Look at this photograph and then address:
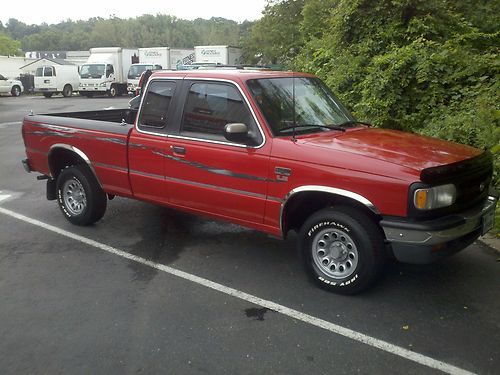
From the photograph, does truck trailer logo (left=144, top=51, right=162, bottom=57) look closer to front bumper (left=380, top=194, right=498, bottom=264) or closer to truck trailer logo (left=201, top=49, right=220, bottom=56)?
truck trailer logo (left=201, top=49, right=220, bottom=56)

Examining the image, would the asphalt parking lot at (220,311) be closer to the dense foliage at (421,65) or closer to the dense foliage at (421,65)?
the dense foliage at (421,65)

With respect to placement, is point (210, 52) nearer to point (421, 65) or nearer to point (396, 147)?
point (421, 65)

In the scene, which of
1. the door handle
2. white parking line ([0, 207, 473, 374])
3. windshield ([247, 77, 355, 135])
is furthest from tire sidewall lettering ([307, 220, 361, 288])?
the door handle

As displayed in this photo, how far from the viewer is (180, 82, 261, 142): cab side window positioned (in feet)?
15.0

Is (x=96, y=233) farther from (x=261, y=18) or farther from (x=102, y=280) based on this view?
(x=261, y=18)

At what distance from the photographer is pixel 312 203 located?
4.43 metres

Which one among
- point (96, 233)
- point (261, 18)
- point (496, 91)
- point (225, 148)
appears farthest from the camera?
point (261, 18)

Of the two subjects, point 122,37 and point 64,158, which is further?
point 122,37

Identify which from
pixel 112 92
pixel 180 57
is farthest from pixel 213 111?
pixel 180 57

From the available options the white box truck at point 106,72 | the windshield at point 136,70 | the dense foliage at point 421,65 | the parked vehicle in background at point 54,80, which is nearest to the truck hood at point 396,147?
the dense foliage at point 421,65

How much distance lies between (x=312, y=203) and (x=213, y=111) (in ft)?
4.34

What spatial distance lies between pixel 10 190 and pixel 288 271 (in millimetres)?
5536

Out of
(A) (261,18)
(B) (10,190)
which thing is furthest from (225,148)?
(A) (261,18)

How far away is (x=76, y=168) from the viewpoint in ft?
19.8
